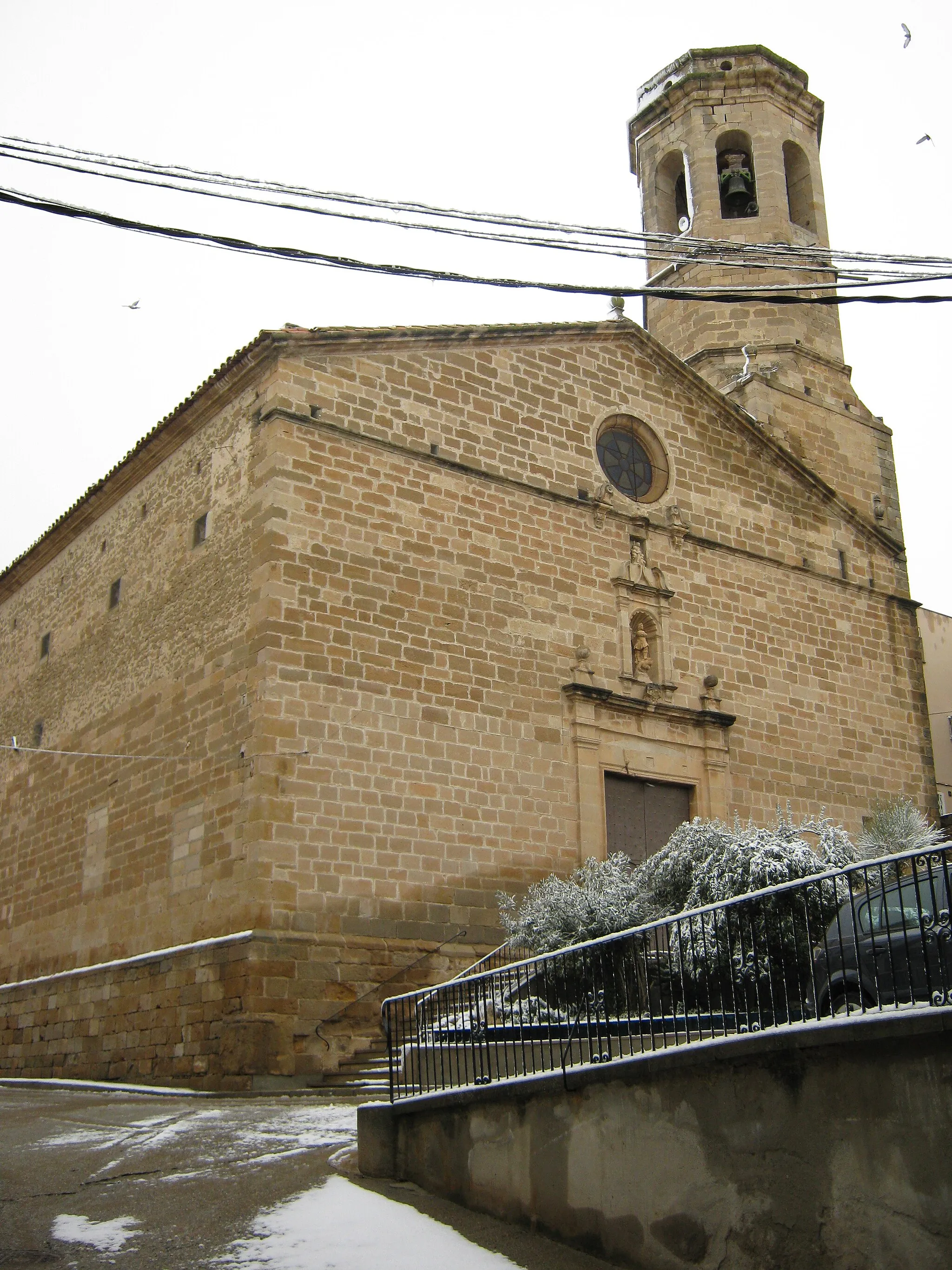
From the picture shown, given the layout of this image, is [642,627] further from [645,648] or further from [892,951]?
[892,951]

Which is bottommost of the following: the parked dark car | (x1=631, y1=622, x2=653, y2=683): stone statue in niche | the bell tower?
the parked dark car

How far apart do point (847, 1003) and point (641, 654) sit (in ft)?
35.0

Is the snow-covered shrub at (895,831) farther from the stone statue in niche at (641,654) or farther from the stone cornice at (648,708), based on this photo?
the stone statue in niche at (641,654)

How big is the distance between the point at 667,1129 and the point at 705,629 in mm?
11291

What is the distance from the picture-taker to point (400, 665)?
1476cm

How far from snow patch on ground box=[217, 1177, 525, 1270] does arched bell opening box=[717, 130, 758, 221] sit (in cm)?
1800

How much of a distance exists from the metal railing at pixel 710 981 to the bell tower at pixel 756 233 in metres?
13.4

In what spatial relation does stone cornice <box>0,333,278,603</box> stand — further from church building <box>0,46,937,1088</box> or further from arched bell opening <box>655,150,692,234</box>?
arched bell opening <box>655,150,692,234</box>

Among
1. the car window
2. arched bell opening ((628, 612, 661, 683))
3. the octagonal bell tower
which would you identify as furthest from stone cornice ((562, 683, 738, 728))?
the car window

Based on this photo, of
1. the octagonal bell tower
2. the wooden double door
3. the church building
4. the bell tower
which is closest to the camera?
the church building

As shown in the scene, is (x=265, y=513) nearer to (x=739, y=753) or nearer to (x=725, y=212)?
(x=739, y=753)

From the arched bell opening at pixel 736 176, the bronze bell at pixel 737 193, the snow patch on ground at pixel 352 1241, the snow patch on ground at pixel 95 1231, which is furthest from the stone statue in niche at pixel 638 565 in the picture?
the snow patch on ground at pixel 95 1231

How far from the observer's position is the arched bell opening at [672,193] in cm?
2325

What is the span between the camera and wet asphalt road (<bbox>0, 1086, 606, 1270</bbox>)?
7016mm
